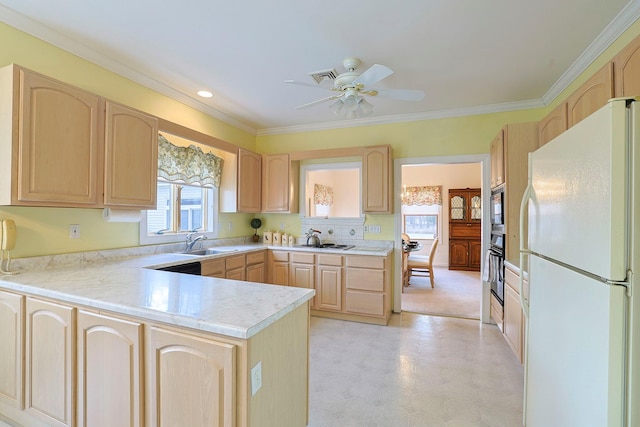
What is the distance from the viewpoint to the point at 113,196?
7.37ft

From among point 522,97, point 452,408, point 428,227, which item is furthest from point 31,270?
point 428,227

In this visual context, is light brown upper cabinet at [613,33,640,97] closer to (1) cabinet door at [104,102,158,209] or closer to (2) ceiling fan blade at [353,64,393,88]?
(2) ceiling fan blade at [353,64,393,88]

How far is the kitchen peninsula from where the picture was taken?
109 cm

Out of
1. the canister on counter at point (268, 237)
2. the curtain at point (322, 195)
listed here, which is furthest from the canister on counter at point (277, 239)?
the curtain at point (322, 195)

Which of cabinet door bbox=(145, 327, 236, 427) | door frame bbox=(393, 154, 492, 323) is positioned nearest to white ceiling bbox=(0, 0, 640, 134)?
door frame bbox=(393, 154, 492, 323)

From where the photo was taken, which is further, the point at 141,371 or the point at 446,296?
the point at 446,296

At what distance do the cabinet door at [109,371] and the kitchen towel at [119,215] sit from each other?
1229 mm

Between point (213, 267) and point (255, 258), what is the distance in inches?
30.3

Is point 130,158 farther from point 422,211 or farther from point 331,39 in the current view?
point 422,211

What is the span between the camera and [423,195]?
25.0ft

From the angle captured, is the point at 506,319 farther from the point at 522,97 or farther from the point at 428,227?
the point at 428,227

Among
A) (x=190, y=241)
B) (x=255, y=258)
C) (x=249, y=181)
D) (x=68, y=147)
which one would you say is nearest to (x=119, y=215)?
(x=68, y=147)

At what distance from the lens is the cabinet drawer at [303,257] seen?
3732 millimetres

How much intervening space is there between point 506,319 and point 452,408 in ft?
3.88
